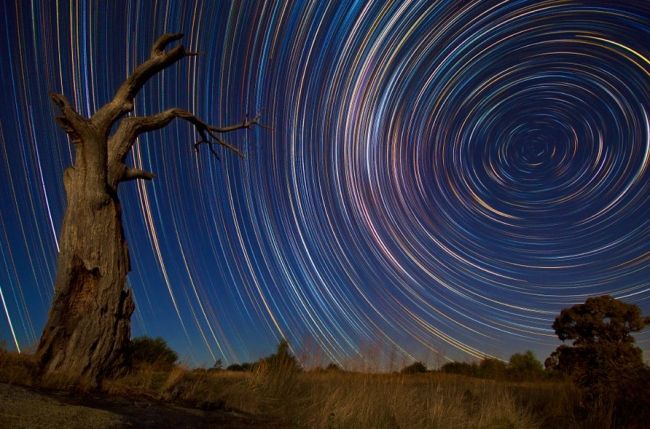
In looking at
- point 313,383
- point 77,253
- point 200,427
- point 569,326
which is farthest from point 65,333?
point 569,326

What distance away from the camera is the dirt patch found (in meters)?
4.53

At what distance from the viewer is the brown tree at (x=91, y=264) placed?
754 centimetres

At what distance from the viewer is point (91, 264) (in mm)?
8133

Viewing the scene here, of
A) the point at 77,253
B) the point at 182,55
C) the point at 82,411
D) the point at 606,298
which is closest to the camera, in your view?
the point at 82,411

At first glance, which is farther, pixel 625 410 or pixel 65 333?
pixel 625 410

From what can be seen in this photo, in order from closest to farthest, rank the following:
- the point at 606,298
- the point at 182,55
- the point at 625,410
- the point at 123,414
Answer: the point at 123,414 → the point at 625,410 → the point at 182,55 → the point at 606,298

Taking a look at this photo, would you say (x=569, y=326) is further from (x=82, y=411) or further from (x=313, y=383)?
(x=82, y=411)

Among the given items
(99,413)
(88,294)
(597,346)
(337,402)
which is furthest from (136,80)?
(597,346)

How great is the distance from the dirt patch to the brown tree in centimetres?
129

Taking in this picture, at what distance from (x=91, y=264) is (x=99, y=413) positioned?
373cm

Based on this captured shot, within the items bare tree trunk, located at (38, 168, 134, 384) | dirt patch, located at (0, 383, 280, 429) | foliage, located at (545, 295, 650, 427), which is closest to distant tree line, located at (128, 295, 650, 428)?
foliage, located at (545, 295, 650, 427)

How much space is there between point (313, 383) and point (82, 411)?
6.64 metres

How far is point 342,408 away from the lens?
297 inches

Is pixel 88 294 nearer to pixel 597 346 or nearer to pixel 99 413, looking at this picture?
pixel 99 413
